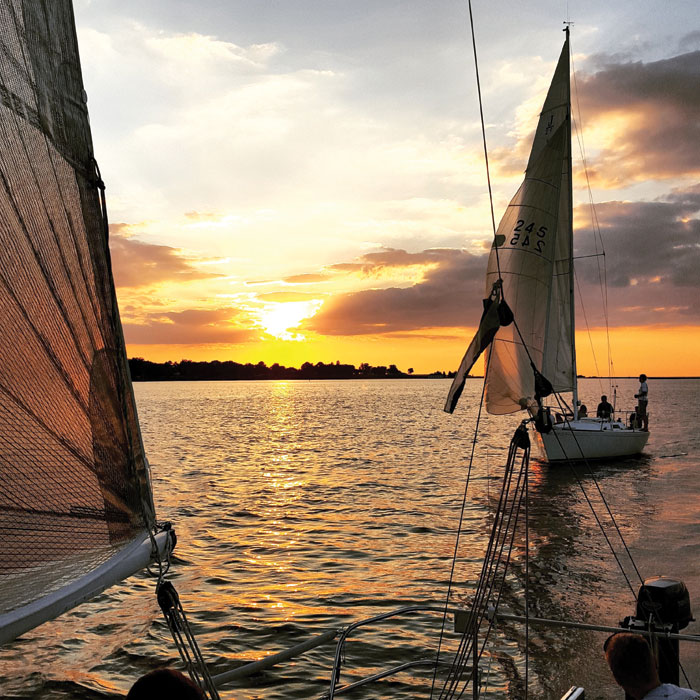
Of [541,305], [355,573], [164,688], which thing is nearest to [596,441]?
[541,305]

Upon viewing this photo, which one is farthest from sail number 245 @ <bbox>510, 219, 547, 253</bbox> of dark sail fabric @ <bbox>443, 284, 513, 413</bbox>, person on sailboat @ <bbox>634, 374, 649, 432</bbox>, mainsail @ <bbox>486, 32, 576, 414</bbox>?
person on sailboat @ <bbox>634, 374, 649, 432</bbox>

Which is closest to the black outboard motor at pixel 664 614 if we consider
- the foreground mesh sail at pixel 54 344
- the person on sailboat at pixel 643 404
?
the foreground mesh sail at pixel 54 344

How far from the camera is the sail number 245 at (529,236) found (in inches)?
678

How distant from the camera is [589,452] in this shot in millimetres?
28359

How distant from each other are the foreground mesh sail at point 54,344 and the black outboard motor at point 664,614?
4369mm

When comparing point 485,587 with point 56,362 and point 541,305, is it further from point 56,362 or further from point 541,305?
point 541,305

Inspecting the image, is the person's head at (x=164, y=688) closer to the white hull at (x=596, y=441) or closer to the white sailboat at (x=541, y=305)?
the white sailboat at (x=541, y=305)

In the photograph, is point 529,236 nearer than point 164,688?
No

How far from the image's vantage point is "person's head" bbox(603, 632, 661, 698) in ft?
13.3

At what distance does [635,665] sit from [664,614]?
1.91 m

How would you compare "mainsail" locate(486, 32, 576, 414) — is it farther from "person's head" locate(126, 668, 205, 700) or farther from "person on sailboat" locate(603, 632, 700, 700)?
"person's head" locate(126, 668, 205, 700)

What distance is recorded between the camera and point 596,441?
91.6 ft

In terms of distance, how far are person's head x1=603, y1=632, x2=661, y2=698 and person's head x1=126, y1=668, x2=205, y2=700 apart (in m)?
2.85

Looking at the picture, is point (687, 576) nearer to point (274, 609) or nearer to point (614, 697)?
point (614, 697)
